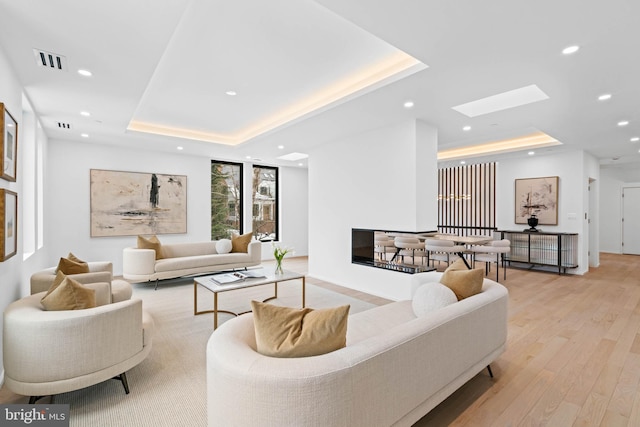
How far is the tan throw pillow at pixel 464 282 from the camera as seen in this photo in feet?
7.82

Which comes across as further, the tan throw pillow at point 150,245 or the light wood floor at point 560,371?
the tan throw pillow at point 150,245

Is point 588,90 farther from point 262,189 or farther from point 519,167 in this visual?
point 262,189

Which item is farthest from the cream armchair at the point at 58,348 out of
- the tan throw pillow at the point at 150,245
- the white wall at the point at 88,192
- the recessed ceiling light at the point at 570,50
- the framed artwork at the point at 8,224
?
the white wall at the point at 88,192

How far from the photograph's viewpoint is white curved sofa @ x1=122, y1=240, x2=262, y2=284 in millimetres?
5086

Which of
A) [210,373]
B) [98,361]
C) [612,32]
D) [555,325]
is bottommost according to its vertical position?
[555,325]

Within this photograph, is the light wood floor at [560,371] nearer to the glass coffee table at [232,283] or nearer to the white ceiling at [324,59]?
the glass coffee table at [232,283]

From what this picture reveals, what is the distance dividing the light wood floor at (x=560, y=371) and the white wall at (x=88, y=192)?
4285 mm

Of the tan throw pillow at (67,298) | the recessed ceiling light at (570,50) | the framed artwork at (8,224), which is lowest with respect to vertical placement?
the tan throw pillow at (67,298)

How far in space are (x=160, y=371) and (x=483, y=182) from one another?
844 cm

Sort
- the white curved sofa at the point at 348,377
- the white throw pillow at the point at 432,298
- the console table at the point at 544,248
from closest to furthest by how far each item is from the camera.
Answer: the white curved sofa at the point at 348,377
the white throw pillow at the point at 432,298
the console table at the point at 544,248

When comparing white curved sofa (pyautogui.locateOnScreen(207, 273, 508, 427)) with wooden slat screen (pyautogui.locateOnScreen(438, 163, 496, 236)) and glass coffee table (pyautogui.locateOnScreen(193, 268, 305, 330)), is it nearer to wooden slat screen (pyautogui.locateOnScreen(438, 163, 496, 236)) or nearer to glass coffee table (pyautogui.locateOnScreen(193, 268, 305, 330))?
glass coffee table (pyautogui.locateOnScreen(193, 268, 305, 330))

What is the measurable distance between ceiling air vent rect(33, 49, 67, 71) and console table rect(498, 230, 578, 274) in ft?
26.8

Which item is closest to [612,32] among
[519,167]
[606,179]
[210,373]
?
[210,373]

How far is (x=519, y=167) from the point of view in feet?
24.3
